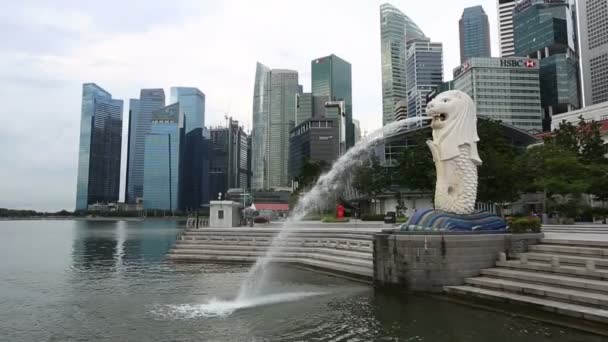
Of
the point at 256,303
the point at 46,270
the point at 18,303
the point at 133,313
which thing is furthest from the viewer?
the point at 46,270

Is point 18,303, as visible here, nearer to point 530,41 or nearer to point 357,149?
point 357,149

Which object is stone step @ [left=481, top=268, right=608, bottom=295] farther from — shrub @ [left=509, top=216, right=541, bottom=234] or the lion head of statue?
the lion head of statue

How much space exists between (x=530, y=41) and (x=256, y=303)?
216 meters

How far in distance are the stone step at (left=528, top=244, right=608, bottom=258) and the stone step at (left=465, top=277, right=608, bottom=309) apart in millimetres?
2400

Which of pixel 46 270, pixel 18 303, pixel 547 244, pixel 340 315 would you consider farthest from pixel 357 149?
pixel 46 270

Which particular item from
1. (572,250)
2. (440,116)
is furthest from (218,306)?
(572,250)

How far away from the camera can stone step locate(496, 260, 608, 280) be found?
13.1 metres

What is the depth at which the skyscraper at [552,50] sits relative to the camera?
168m

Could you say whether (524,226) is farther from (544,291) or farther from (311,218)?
(311,218)

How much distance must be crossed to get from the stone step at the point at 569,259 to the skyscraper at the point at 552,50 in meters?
166

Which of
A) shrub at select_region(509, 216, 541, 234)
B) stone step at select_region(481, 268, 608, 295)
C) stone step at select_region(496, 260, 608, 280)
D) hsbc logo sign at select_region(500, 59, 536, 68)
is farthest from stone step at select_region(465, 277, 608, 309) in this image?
hsbc logo sign at select_region(500, 59, 536, 68)

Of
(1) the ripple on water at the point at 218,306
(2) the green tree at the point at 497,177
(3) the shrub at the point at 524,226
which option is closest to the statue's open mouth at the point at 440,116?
(3) the shrub at the point at 524,226

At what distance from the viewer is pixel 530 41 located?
195125 millimetres

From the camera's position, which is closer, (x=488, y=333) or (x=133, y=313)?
(x=488, y=333)
